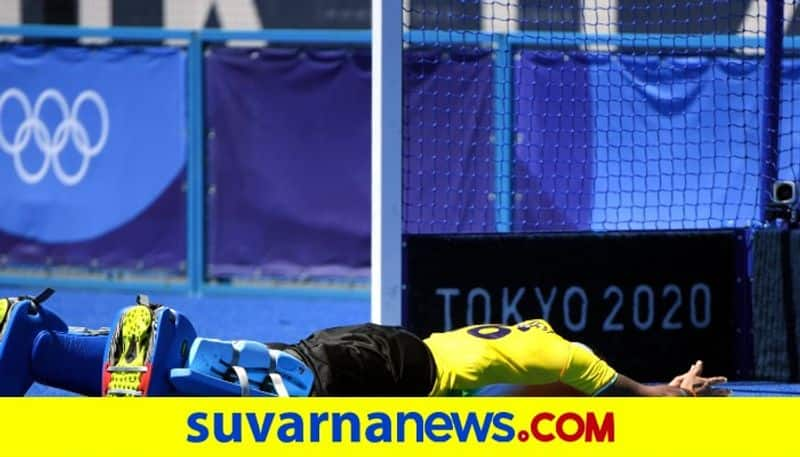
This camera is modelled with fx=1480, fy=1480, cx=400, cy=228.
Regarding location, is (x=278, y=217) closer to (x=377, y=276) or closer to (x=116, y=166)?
(x=116, y=166)

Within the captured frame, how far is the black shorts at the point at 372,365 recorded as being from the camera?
459 cm

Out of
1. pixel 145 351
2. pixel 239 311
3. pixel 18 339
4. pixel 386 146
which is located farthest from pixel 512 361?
pixel 239 311

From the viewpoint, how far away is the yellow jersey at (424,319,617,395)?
4.73 metres

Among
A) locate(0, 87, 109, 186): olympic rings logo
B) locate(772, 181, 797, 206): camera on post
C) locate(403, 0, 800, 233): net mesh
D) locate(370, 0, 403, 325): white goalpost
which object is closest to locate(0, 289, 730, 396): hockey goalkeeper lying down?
locate(370, 0, 403, 325): white goalpost

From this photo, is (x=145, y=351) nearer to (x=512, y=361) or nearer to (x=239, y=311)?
(x=512, y=361)

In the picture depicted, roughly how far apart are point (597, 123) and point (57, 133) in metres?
4.65

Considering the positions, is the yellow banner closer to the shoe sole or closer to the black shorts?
the shoe sole

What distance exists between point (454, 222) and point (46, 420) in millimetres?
4975

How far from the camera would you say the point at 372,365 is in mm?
4621

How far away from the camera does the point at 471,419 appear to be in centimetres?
414

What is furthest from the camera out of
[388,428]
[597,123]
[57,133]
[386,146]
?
[57,133]

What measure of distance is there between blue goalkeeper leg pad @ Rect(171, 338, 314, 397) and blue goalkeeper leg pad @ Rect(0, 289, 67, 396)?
51 cm

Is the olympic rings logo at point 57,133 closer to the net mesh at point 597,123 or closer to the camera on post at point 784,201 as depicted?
the net mesh at point 597,123

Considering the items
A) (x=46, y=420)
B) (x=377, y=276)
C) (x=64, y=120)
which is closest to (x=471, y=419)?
(x=46, y=420)
